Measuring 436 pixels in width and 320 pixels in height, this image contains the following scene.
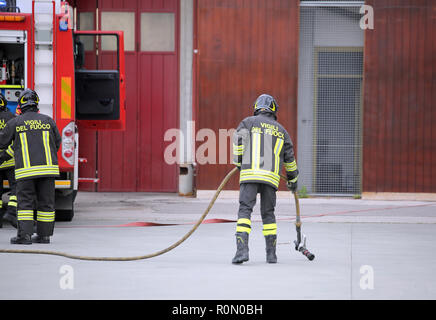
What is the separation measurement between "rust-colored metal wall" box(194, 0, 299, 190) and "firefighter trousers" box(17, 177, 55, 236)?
23.0ft

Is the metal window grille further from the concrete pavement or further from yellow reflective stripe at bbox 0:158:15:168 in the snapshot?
yellow reflective stripe at bbox 0:158:15:168

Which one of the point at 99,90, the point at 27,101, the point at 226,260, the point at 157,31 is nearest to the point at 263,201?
the point at 226,260

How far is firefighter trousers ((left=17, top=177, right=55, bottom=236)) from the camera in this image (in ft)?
33.3

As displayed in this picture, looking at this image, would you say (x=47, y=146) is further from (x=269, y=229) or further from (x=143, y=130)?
(x=143, y=130)

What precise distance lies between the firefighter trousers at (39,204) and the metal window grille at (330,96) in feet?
25.3

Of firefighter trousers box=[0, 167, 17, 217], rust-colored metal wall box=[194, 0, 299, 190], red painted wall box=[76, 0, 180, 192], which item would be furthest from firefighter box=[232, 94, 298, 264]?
red painted wall box=[76, 0, 180, 192]

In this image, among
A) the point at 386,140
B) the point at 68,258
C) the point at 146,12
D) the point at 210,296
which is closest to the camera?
the point at 210,296

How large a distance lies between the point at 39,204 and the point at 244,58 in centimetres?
762

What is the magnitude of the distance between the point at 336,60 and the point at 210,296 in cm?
1105

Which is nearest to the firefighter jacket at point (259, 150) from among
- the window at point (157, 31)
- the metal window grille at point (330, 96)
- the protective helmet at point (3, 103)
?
the protective helmet at point (3, 103)

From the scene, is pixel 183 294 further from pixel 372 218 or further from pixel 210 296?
pixel 372 218

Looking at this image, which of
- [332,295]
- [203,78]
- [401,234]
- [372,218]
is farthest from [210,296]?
[203,78]

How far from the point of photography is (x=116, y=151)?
18.2 m

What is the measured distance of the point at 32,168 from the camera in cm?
1013
